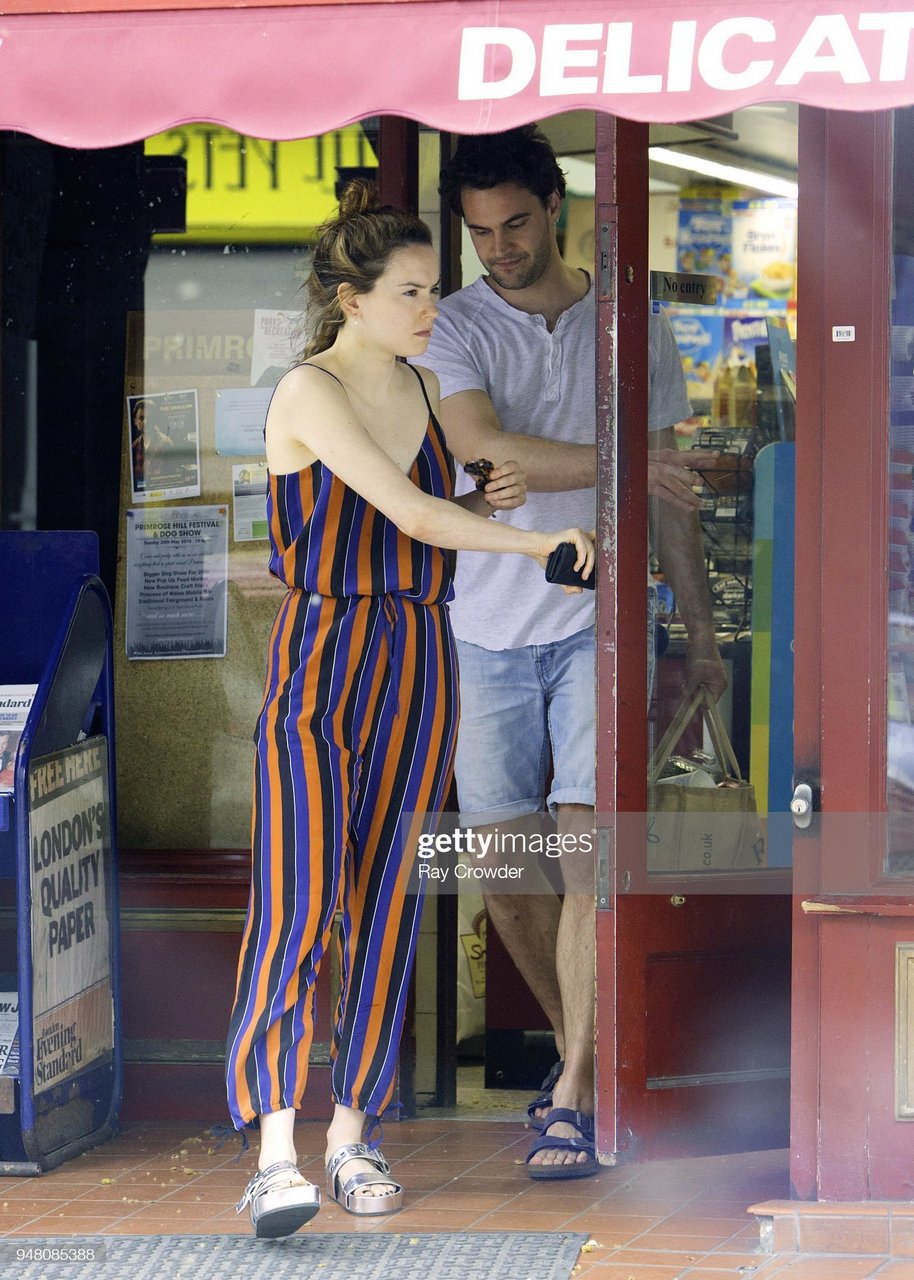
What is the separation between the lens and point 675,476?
176 inches

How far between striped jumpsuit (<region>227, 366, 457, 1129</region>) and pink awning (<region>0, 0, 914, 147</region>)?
2.64 ft

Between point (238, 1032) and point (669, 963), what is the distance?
1.04 meters

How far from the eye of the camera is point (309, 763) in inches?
152

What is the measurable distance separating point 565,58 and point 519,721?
1.73m

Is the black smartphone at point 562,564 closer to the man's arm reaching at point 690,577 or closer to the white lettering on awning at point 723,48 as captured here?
the man's arm reaching at point 690,577

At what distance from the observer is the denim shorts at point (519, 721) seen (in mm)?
4508

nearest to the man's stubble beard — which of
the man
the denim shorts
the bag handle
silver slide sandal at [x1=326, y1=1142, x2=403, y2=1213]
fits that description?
the man

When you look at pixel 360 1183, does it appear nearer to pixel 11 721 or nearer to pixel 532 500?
pixel 11 721

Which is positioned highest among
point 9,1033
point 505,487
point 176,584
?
→ point 505,487

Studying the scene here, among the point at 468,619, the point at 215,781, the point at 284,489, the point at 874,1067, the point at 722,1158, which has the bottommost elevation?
the point at 722,1158

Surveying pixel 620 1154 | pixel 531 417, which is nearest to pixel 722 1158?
pixel 620 1154

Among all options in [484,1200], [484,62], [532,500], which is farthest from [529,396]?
[484,1200]

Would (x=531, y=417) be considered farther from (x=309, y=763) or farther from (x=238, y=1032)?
(x=238, y=1032)

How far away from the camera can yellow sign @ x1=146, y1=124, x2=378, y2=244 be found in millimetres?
5027
